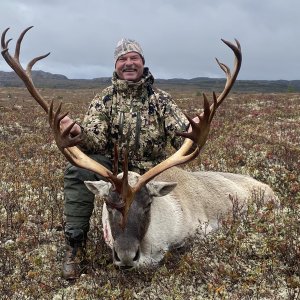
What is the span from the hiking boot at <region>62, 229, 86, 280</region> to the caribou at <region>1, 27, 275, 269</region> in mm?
402

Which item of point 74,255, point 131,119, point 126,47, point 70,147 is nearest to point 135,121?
point 131,119

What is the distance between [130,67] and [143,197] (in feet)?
8.14

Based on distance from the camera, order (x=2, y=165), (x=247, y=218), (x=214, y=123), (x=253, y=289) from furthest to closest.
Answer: (x=214, y=123)
(x=2, y=165)
(x=247, y=218)
(x=253, y=289)

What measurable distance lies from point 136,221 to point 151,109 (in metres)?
2.39

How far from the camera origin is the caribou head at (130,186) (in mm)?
5367

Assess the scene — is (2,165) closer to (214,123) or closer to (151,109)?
(151,109)

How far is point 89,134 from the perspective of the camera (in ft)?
22.7

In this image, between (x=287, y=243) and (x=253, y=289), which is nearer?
(x=253, y=289)

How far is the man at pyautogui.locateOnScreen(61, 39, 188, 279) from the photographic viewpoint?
707 cm

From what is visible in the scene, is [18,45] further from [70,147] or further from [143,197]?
[143,197]

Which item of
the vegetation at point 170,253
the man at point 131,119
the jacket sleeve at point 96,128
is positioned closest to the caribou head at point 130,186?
the vegetation at point 170,253

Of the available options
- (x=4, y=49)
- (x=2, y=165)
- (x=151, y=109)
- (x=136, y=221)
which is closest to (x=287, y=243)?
(x=136, y=221)

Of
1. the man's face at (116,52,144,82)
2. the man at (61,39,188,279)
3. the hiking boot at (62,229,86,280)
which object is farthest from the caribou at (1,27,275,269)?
the man's face at (116,52,144,82)

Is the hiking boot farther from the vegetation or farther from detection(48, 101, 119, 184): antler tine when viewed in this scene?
detection(48, 101, 119, 184): antler tine
